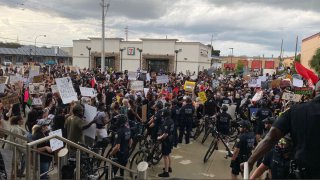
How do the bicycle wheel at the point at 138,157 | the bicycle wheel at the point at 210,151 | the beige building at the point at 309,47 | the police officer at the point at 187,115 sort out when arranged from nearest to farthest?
the bicycle wheel at the point at 138,157 → the bicycle wheel at the point at 210,151 → the police officer at the point at 187,115 → the beige building at the point at 309,47

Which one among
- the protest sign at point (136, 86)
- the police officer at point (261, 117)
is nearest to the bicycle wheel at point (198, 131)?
the police officer at point (261, 117)

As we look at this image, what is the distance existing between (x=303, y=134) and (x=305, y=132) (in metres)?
0.02

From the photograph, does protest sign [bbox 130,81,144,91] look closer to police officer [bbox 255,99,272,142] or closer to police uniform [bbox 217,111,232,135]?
police uniform [bbox 217,111,232,135]

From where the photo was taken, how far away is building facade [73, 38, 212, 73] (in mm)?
54375

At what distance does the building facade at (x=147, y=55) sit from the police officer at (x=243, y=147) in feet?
146

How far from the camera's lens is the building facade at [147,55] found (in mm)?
54375

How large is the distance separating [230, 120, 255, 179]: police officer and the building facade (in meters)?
44.5

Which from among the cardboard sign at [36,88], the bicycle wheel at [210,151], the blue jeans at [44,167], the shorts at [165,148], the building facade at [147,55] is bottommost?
the bicycle wheel at [210,151]

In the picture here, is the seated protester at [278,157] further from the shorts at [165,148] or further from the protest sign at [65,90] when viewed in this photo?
the protest sign at [65,90]

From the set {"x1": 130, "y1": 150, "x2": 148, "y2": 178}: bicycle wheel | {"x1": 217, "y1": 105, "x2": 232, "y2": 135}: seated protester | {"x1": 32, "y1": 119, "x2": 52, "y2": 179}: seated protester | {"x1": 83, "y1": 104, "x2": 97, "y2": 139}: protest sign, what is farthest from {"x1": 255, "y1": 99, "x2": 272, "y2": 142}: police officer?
{"x1": 32, "y1": 119, "x2": 52, "y2": 179}: seated protester

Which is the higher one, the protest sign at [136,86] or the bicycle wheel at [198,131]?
the protest sign at [136,86]

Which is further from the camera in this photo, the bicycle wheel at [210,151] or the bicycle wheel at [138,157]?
the bicycle wheel at [210,151]

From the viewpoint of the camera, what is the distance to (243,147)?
7801mm

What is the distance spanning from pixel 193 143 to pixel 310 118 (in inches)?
424
